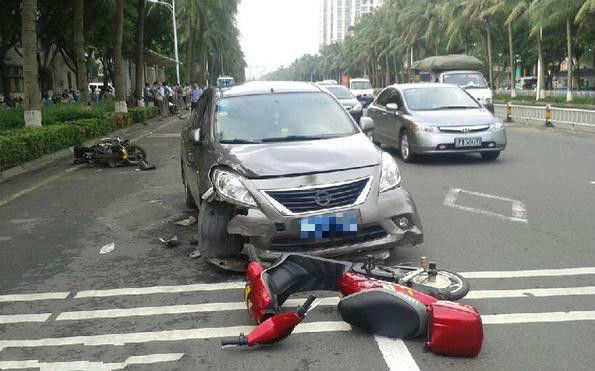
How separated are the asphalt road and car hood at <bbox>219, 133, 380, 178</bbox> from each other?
99cm

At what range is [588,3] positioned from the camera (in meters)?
29.7

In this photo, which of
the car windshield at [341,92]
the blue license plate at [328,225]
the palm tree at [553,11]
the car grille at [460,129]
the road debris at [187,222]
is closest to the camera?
the blue license plate at [328,225]

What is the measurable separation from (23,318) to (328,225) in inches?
94.7

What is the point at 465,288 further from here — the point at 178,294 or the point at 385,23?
the point at 385,23

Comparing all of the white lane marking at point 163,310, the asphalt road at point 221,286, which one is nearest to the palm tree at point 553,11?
the asphalt road at point 221,286

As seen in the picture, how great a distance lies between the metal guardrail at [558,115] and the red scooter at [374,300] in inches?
617

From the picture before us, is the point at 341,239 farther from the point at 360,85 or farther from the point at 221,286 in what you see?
the point at 360,85

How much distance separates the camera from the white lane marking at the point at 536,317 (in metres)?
4.44

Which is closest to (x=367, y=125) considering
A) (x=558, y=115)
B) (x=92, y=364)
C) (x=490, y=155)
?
(x=92, y=364)

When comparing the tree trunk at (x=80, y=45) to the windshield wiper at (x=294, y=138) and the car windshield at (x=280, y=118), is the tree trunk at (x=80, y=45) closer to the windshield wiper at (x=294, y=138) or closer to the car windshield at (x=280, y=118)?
the car windshield at (x=280, y=118)

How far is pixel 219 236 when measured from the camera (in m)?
5.53

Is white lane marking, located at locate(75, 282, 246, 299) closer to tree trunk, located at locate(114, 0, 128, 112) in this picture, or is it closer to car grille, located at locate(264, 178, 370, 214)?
car grille, located at locate(264, 178, 370, 214)

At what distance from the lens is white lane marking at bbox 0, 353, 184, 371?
3.90 metres

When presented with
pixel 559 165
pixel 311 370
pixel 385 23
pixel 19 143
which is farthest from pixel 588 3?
pixel 385 23
